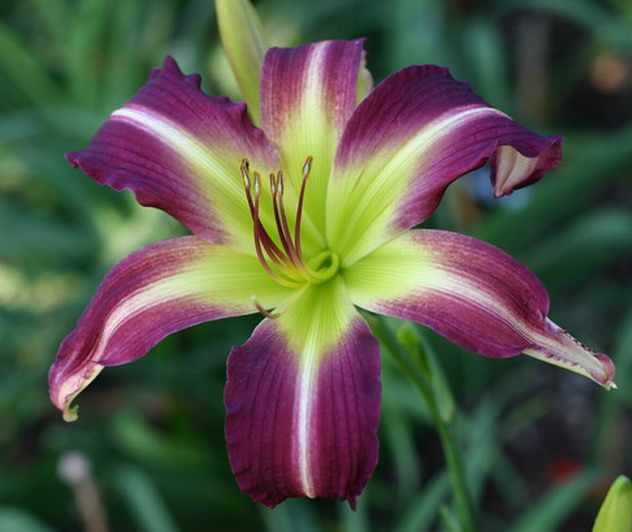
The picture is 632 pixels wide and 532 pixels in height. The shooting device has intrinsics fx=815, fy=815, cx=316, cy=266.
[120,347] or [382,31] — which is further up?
[120,347]

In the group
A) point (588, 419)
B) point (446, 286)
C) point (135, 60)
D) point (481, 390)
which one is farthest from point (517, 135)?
point (135, 60)

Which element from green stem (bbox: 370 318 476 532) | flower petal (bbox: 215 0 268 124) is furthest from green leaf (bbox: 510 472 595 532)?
flower petal (bbox: 215 0 268 124)

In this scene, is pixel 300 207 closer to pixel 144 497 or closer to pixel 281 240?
pixel 281 240

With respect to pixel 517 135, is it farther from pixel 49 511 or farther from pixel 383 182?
pixel 49 511

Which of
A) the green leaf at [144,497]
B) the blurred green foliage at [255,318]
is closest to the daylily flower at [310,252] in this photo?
the blurred green foliage at [255,318]

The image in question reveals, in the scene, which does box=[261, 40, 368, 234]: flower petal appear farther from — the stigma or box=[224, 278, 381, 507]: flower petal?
box=[224, 278, 381, 507]: flower petal

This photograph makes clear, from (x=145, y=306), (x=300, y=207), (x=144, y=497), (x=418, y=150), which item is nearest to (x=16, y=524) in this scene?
(x=144, y=497)

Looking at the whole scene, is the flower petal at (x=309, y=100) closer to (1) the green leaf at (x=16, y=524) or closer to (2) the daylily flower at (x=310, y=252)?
(2) the daylily flower at (x=310, y=252)
